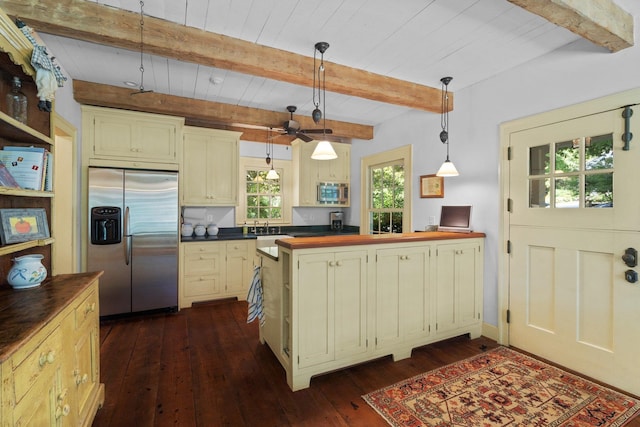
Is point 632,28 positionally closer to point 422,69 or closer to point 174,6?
point 422,69

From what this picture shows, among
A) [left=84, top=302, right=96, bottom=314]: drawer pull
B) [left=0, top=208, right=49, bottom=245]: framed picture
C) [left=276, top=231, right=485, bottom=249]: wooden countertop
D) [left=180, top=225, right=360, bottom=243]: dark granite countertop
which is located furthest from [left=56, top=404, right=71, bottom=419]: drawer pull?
[left=180, top=225, right=360, bottom=243]: dark granite countertop

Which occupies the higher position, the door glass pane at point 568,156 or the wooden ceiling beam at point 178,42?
the wooden ceiling beam at point 178,42

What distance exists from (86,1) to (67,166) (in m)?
1.95

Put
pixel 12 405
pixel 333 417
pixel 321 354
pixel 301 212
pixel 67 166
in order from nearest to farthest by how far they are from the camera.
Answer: pixel 12 405, pixel 333 417, pixel 321 354, pixel 67 166, pixel 301 212

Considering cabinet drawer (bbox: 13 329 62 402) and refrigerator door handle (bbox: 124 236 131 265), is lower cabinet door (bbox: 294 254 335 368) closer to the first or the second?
cabinet drawer (bbox: 13 329 62 402)

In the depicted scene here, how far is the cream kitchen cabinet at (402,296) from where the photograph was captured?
255cm

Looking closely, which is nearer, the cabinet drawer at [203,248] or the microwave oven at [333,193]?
the cabinet drawer at [203,248]

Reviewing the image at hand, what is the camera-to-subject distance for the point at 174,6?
199 cm

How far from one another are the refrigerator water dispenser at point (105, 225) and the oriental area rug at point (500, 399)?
322cm

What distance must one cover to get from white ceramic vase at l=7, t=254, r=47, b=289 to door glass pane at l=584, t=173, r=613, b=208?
3.79 metres

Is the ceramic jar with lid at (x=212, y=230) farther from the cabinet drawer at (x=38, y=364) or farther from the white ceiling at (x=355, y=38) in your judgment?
the cabinet drawer at (x=38, y=364)

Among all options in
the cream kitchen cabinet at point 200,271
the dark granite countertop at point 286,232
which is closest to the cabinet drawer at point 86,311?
the cream kitchen cabinet at point 200,271

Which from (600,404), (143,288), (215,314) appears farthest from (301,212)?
(600,404)

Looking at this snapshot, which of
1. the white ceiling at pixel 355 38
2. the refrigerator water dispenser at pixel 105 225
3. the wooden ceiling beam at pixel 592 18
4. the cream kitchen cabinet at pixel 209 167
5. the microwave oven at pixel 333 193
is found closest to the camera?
the wooden ceiling beam at pixel 592 18
